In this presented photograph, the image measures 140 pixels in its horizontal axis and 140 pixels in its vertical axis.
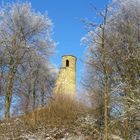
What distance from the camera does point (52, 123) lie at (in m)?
20.9

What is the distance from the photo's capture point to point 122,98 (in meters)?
15.5

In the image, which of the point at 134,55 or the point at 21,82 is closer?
the point at 134,55

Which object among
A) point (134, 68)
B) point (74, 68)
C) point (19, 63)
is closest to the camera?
point (134, 68)

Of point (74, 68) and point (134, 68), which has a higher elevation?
point (74, 68)

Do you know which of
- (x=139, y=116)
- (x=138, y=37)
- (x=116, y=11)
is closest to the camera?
(x=139, y=116)

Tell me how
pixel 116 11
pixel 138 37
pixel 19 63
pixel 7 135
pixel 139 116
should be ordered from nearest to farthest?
1. pixel 139 116
2. pixel 7 135
3. pixel 138 37
4. pixel 116 11
5. pixel 19 63

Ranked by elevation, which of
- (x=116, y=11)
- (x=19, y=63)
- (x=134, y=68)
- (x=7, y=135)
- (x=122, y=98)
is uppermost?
(x=116, y=11)

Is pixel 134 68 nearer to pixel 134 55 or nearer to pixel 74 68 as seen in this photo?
pixel 134 55

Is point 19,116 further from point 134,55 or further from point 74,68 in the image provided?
point 74,68

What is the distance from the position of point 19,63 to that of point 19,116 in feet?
16.4

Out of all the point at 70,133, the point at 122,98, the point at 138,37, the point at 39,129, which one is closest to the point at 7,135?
the point at 39,129

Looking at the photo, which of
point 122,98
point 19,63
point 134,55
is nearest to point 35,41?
point 19,63

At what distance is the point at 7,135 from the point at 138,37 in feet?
26.9

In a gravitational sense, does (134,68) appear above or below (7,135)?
above
